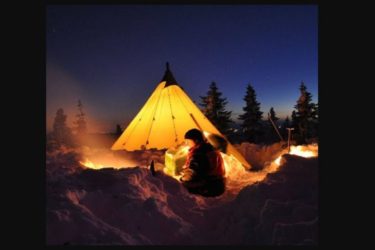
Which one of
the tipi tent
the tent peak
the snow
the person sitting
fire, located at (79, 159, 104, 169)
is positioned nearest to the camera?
the snow

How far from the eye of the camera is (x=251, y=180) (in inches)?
229

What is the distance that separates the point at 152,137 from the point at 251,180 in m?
3.21

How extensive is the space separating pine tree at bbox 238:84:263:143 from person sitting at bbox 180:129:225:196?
16.8 m

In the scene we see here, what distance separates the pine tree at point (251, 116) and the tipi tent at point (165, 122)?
13599 millimetres

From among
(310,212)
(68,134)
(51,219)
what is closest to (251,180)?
(310,212)

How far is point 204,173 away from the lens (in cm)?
494

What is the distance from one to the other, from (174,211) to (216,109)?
16.5m

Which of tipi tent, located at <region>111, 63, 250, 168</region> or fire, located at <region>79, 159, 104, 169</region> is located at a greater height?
tipi tent, located at <region>111, 63, 250, 168</region>

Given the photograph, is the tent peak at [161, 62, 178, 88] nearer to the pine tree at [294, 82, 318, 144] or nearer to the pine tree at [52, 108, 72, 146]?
the pine tree at [294, 82, 318, 144]

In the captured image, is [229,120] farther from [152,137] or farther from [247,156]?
[152,137]

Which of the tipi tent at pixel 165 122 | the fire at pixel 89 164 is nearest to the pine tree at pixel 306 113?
the tipi tent at pixel 165 122

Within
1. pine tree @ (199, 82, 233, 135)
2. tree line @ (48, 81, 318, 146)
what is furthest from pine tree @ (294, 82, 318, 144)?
pine tree @ (199, 82, 233, 135)

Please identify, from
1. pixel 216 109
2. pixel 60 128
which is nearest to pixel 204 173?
pixel 216 109

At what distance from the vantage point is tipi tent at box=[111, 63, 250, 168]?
7.82 meters
